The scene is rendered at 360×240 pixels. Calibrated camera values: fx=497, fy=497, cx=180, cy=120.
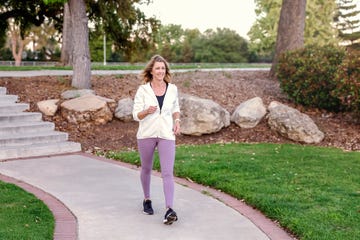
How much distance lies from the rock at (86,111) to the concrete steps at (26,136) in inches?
25.9

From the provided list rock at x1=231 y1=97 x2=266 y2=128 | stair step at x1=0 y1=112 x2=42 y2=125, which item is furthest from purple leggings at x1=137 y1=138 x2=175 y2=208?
rock at x1=231 y1=97 x2=266 y2=128

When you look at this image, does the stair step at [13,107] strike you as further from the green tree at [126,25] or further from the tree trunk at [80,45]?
the green tree at [126,25]

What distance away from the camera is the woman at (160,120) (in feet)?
17.2

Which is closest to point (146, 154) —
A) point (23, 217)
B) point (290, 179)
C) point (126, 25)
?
point (23, 217)

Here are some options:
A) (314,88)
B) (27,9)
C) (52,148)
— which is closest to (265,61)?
(27,9)

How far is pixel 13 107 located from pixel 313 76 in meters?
7.09

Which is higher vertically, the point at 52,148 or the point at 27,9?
the point at 27,9

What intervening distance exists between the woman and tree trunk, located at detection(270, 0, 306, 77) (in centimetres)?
1120

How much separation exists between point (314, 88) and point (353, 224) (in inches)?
293

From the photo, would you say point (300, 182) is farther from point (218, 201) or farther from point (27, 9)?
point (27, 9)

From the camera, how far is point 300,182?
7062 mm

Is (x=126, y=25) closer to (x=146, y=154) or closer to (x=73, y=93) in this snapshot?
(x=73, y=93)

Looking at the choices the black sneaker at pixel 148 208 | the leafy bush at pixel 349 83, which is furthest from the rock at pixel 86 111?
the black sneaker at pixel 148 208

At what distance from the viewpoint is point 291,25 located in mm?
15805
